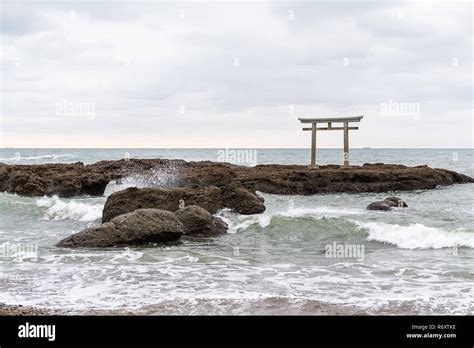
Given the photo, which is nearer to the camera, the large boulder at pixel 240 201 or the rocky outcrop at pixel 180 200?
the rocky outcrop at pixel 180 200

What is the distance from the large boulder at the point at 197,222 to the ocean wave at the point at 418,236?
14.6 ft

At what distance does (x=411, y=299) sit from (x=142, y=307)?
13.7ft

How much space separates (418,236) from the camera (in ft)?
51.5

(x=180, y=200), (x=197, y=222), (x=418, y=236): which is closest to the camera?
(x=418, y=236)

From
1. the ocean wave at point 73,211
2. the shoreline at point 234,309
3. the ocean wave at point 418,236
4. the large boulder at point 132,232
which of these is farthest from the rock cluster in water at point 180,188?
the shoreline at point 234,309

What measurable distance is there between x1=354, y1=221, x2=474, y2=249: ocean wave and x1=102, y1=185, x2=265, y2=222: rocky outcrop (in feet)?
15.0

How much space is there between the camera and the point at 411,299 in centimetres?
899

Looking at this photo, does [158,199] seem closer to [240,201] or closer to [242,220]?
[242,220]

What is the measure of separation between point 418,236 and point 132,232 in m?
7.73

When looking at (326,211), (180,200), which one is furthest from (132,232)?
(326,211)

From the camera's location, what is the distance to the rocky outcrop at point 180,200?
17.5m

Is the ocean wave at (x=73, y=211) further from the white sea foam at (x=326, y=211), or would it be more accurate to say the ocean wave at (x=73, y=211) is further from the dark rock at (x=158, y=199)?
the white sea foam at (x=326, y=211)
